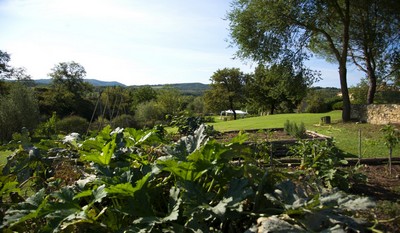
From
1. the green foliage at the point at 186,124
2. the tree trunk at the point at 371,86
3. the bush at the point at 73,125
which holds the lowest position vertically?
the bush at the point at 73,125

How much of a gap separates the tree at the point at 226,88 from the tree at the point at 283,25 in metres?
24.5

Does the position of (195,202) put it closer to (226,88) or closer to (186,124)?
(186,124)

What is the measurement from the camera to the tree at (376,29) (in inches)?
598

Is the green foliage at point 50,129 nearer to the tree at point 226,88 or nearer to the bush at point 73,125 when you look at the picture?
the bush at point 73,125

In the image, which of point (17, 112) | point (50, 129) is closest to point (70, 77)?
point (17, 112)

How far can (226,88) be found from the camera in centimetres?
4141

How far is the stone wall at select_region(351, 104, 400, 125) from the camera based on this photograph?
47.0 ft

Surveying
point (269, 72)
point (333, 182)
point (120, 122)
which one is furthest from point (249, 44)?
point (333, 182)

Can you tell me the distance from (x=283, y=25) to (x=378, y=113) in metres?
6.19

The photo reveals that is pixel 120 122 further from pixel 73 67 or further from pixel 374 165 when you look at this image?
pixel 73 67

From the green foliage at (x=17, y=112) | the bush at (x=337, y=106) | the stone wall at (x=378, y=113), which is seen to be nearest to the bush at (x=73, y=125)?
the green foliage at (x=17, y=112)

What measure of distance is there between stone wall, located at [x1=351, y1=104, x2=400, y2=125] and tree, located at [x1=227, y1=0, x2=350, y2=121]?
2.98ft

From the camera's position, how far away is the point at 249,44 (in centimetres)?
1569

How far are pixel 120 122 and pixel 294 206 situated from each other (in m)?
19.7
